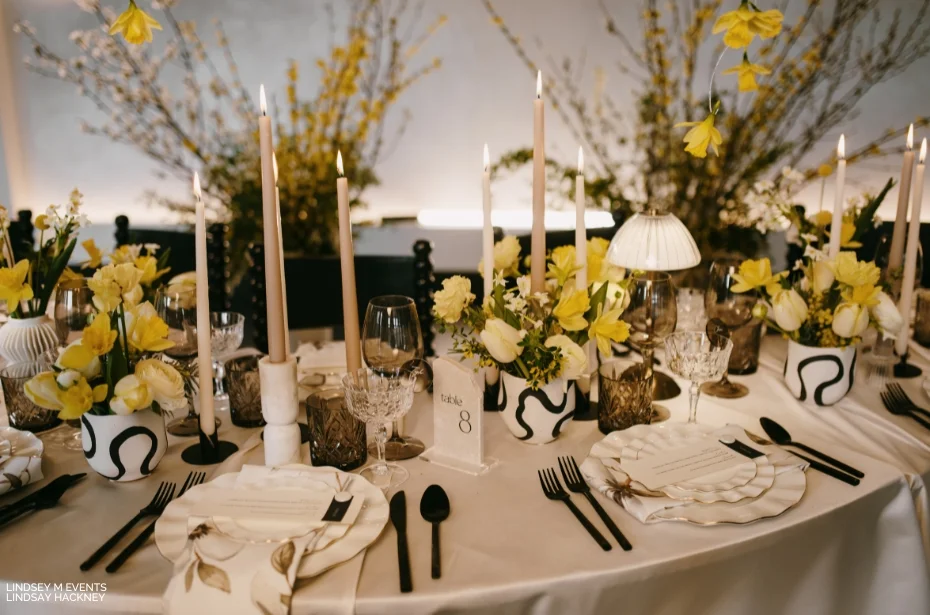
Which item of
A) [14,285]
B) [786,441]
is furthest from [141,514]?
[786,441]

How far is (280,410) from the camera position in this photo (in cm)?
115

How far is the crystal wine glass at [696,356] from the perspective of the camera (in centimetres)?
131

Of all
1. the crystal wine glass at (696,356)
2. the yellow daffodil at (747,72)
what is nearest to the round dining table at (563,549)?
the crystal wine glass at (696,356)


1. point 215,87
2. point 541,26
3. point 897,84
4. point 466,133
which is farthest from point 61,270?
point 897,84

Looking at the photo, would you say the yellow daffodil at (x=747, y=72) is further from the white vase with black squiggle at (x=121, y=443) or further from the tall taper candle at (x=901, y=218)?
the white vase with black squiggle at (x=121, y=443)

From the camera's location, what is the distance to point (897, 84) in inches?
112

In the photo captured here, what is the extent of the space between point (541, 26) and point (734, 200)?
111cm

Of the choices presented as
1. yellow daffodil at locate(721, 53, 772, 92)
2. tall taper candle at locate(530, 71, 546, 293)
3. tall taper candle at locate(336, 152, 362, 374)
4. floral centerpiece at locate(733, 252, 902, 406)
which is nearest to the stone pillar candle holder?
tall taper candle at locate(336, 152, 362, 374)

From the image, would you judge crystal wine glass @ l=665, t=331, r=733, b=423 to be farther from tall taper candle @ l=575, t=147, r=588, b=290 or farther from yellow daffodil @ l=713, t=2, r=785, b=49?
yellow daffodil @ l=713, t=2, r=785, b=49

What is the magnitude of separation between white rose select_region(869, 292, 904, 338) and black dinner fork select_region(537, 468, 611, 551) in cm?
76

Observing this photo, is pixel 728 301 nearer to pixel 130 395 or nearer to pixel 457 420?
pixel 457 420

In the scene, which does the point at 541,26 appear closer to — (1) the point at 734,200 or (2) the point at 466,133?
(2) the point at 466,133

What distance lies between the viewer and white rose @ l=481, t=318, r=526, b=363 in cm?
120

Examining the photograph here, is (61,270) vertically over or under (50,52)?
under
